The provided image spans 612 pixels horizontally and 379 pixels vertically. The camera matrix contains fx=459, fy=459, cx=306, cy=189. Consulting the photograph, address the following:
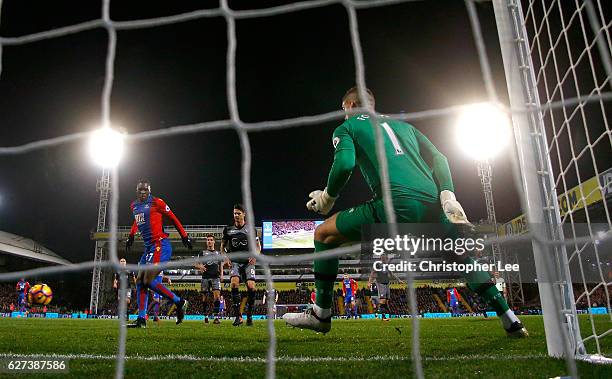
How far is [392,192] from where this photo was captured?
2.78m

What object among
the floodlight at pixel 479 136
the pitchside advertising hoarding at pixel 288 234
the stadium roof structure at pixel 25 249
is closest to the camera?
the floodlight at pixel 479 136

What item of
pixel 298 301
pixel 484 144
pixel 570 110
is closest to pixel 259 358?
pixel 570 110

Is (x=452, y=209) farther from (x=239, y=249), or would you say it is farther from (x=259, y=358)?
(x=239, y=249)

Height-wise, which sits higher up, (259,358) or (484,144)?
(484,144)

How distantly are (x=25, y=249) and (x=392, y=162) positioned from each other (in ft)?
106

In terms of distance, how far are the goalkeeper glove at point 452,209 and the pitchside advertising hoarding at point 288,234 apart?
845 inches

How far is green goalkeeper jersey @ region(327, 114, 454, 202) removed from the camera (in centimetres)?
279

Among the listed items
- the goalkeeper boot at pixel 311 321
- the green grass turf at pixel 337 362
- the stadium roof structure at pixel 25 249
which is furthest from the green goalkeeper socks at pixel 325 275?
the stadium roof structure at pixel 25 249

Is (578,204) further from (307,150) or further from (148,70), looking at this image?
(307,150)

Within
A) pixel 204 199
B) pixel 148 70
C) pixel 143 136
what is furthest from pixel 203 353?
pixel 204 199

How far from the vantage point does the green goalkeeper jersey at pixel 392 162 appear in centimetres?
279

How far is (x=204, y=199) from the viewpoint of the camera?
1107 inches

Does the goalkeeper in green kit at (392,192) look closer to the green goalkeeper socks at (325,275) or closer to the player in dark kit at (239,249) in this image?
the green goalkeeper socks at (325,275)

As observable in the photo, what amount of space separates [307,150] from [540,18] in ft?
68.3
